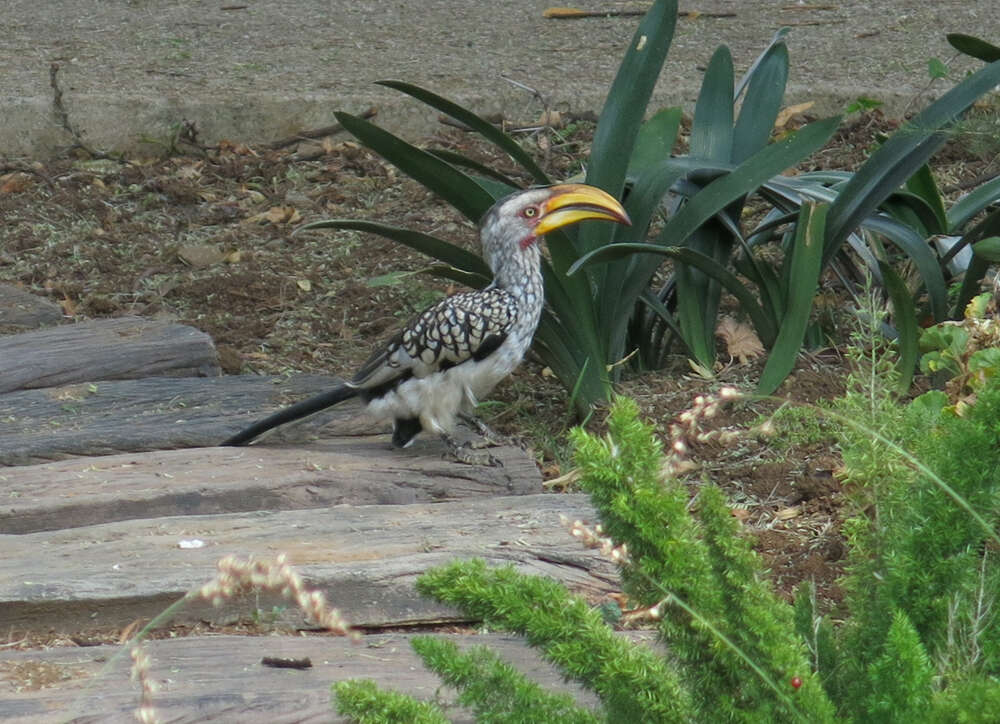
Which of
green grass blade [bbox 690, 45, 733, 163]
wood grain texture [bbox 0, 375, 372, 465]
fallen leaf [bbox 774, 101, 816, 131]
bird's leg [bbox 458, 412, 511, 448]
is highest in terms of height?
green grass blade [bbox 690, 45, 733, 163]

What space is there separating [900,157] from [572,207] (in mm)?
977

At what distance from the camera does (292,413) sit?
3725 millimetres

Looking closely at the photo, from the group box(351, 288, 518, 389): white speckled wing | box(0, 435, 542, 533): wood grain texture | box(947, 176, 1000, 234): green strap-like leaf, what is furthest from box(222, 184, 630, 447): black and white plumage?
box(947, 176, 1000, 234): green strap-like leaf

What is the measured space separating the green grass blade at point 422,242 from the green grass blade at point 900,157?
108 centimetres

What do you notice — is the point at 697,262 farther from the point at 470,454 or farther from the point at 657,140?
the point at 470,454

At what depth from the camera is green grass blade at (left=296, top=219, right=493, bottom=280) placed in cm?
403

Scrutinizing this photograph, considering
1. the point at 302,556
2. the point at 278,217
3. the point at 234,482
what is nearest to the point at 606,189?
the point at 234,482

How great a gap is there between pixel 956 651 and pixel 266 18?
692cm

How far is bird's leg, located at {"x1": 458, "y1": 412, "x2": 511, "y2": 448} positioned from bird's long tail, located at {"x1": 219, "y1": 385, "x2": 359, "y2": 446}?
14.1 inches

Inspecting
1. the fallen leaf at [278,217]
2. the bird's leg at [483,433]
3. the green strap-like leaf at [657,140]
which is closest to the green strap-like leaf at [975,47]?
the green strap-like leaf at [657,140]

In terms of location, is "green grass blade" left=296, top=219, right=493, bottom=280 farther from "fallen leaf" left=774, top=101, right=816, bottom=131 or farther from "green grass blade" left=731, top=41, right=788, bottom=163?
"fallen leaf" left=774, top=101, right=816, bottom=131

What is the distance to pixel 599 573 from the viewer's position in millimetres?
2861

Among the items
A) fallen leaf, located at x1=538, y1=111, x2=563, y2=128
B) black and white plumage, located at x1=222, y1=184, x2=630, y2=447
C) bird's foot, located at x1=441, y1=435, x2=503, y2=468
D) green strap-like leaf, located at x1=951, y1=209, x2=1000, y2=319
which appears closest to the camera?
bird's foot, located at x1=441, y1=435, x2=503, y2=468

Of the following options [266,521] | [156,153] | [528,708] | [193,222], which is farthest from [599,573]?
[156,153]
